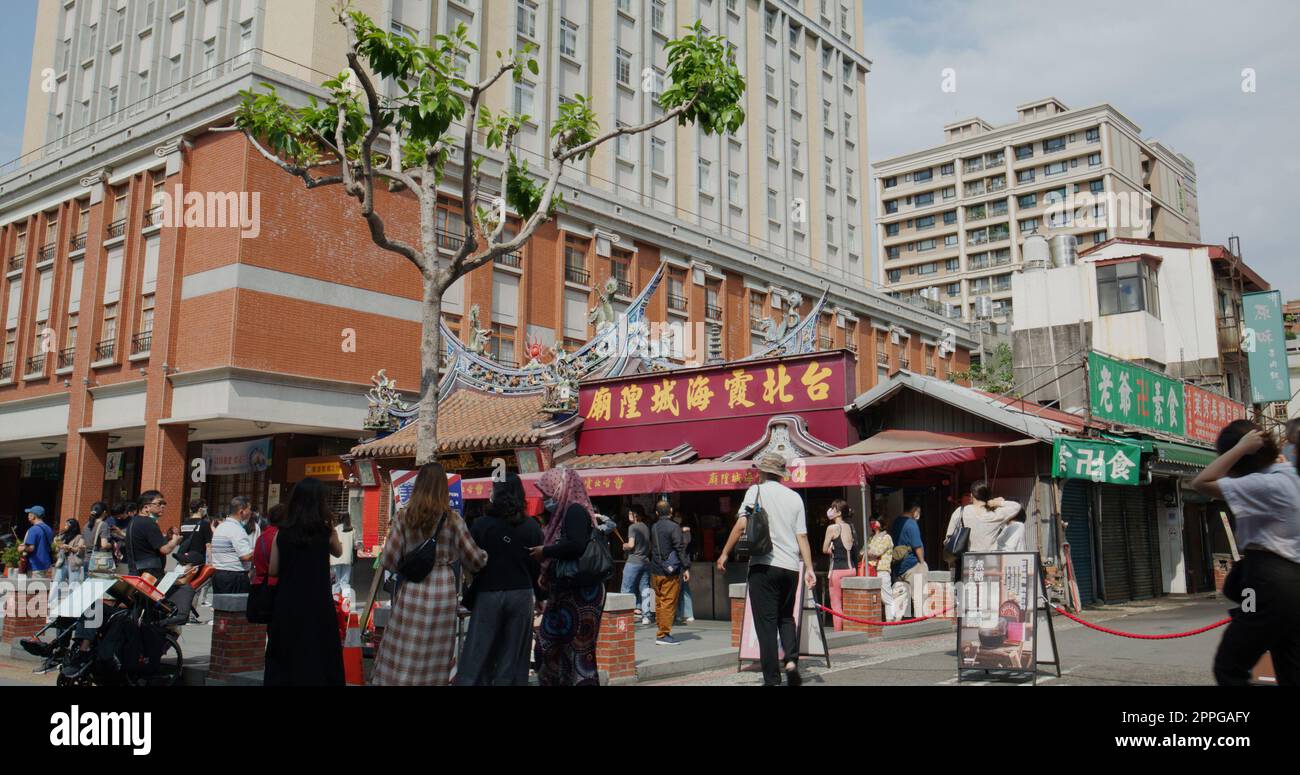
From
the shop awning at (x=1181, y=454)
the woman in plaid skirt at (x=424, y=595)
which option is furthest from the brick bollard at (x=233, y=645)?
the shop awning at (x=1181, y=454)

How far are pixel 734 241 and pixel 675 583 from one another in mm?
27483

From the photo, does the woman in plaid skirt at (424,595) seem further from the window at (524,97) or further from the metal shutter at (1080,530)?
the window at (524,97)

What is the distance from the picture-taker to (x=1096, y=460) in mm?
15117

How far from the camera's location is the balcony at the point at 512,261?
30.3 meters

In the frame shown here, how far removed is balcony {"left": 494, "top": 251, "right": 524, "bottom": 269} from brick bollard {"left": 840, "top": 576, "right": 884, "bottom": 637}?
2017cm

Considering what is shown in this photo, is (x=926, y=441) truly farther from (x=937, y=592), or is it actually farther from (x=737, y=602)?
(x=737, y=602)

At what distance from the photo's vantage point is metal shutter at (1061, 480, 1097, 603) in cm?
1658

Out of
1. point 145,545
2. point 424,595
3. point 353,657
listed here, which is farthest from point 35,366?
point 424,595

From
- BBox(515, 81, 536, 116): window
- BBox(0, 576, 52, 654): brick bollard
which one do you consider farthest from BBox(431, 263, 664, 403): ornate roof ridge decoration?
BBox(515, 81, 536, 116): window

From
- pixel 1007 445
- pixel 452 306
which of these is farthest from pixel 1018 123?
pixel 1007 445

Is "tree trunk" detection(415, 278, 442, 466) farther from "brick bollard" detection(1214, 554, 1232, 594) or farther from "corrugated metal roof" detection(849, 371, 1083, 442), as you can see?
"brick bollard" detection(1214, 554, 1232, 594)

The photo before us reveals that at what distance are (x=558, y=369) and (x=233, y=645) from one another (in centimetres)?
1162

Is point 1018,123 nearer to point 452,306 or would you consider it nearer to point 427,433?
point 452,306

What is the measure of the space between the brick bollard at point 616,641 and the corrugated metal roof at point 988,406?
813 cm
